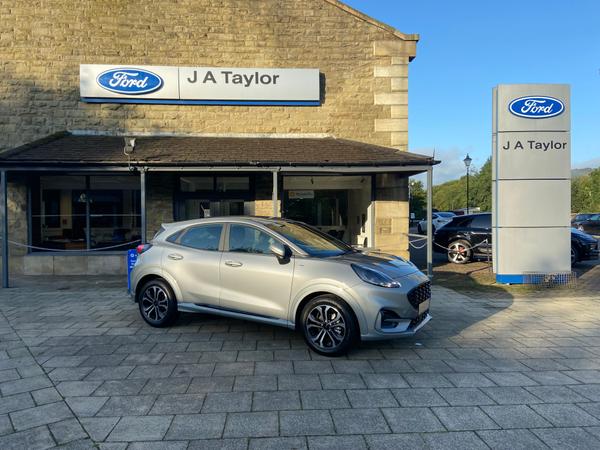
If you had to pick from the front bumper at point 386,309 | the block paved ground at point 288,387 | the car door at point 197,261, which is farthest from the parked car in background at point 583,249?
the car door at point 197,261

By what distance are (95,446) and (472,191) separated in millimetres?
81515

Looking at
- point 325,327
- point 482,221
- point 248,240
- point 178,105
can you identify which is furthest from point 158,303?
point 482,221

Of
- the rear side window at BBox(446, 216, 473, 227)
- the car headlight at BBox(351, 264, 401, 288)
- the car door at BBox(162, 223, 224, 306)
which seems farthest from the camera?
the rear side window at BBox(446, 216, 473, 227)

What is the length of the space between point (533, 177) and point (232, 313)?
7896mm

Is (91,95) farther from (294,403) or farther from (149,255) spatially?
(294,403)

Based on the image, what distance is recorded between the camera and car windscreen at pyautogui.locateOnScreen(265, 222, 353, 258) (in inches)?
210

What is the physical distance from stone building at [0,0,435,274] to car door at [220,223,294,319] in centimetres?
605

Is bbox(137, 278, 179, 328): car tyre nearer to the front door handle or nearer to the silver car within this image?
the silver car

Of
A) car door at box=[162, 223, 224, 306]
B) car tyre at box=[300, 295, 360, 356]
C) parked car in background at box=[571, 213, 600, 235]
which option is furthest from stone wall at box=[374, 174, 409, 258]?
parked car in background at box=[571, 213, 600, 235]

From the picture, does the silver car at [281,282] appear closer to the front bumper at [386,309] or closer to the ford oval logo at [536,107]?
the front bumper at [386,309]

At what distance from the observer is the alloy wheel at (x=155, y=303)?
6.00 meters

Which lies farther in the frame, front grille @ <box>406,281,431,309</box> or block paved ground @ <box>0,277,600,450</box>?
front grille @ <box>406,281,431,309</box>

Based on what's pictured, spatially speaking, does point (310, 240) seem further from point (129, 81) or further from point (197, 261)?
point (129, 81)

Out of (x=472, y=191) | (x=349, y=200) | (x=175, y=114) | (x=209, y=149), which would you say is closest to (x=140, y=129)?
(x=175, y=114)
